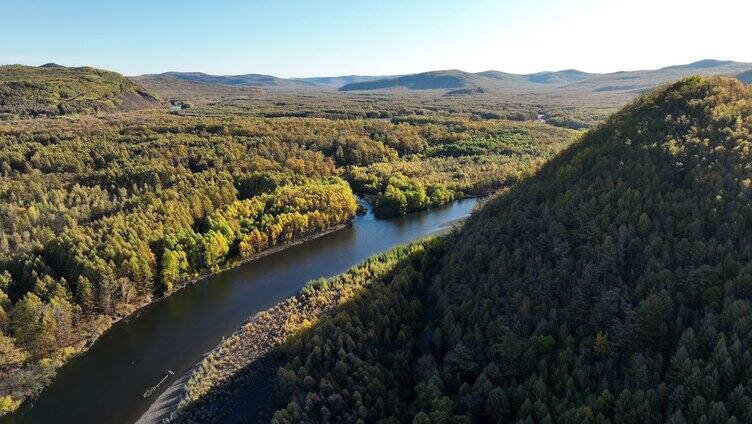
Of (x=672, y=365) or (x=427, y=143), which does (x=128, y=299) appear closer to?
(x=672, y=365)

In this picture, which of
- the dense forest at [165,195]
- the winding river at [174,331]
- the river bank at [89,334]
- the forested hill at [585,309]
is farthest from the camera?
the dense forest at [165,195]

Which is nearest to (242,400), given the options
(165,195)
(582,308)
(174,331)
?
(174,331)

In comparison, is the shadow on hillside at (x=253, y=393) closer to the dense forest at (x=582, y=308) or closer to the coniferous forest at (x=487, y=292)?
the coniferous forest at (x=487, y=292)

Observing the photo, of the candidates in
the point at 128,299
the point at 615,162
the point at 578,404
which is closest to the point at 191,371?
the point at 128,299

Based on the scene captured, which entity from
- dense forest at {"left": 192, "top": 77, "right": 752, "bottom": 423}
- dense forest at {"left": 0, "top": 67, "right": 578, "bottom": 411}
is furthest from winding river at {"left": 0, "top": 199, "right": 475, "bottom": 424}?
dense forest at {"left": 192, "top": 77, "right": 752, "bottom": 423}

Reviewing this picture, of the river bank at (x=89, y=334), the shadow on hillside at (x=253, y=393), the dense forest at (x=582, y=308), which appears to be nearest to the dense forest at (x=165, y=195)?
the river bank at (x=89, y=334)
